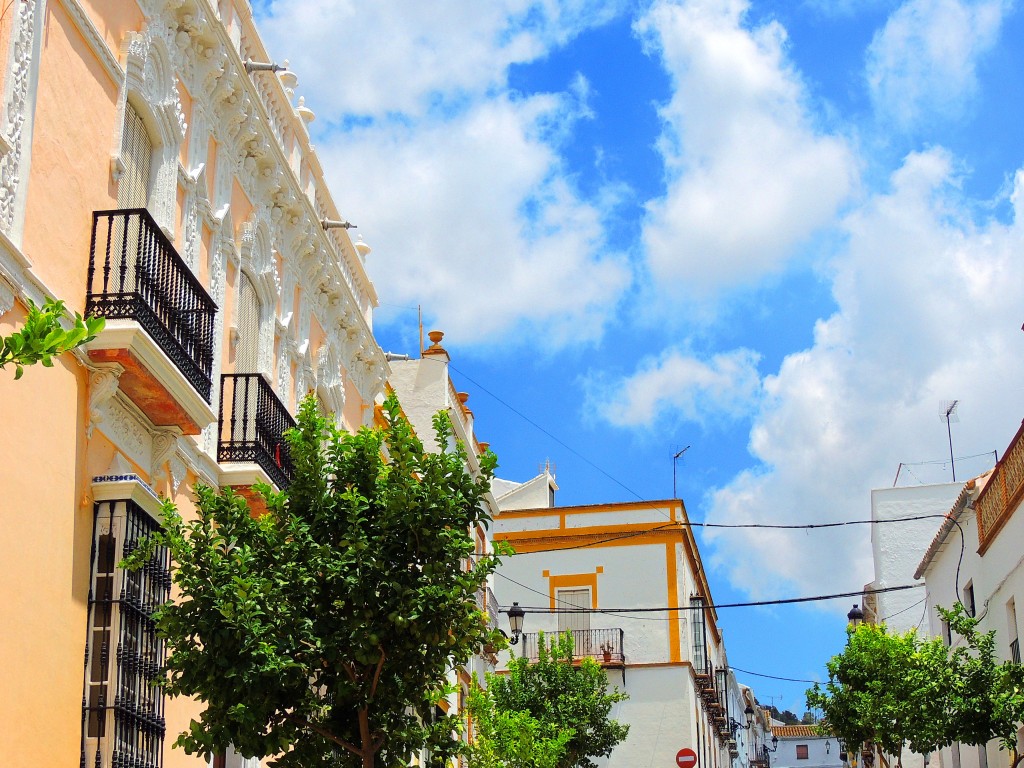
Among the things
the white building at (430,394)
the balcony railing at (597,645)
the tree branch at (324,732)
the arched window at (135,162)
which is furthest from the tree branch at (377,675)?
the balcony railing at (597,645)

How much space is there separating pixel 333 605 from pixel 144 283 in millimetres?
2934

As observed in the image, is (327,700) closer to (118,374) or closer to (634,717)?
(118,374)

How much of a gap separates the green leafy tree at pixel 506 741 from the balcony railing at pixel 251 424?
6.39 m

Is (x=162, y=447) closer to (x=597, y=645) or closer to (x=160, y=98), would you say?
(x=160, y=98)

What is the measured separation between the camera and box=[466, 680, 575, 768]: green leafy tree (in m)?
19.9

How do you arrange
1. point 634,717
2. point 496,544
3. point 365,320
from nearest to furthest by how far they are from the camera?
point 496,544 → point 365,320 → point 634,717

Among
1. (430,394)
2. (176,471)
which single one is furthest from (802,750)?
(176,471)

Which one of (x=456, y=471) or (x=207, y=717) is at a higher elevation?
(x=456, y=471)

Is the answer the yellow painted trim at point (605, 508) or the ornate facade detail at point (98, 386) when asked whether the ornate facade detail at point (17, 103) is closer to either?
the ornate facade detail at point (98, 386)

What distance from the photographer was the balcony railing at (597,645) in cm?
3534

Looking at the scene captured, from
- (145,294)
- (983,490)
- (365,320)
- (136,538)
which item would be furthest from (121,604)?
(983,490)

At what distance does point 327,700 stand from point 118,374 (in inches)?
115

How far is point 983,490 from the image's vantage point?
73.0 feet

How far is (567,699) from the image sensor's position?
92.8 feet
